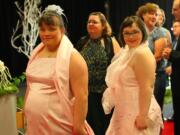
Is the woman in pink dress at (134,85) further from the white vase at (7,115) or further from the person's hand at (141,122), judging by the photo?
the white vase at (7,115)

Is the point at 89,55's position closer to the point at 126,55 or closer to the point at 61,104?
the point at 126,55

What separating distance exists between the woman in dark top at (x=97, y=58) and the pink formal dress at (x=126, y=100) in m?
0.79

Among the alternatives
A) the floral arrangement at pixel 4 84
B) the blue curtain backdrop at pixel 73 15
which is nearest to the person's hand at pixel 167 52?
the floral arrangement at pixel 4 84

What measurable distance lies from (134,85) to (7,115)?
1193 millimetres

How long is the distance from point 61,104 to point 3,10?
5.72 meters

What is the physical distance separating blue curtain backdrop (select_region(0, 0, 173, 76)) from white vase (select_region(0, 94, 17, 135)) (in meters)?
4.42

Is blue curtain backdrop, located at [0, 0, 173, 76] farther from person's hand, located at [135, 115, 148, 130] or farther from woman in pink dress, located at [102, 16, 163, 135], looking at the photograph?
Result: person's hand, located at [135, 115, 148, 130]

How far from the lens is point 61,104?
210 centimetres

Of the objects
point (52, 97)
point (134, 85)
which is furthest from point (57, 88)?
point (134, 85)

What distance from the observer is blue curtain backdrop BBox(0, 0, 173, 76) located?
7.53 m

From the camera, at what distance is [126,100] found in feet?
8.71

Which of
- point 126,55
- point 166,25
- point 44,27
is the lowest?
point 166,25

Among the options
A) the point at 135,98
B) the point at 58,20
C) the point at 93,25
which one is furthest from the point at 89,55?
the point at 58,20

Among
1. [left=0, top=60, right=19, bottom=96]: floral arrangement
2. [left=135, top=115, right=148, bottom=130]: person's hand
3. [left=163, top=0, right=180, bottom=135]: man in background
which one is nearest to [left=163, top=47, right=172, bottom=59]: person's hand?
[left=163, top=0, right=180, bottom=135]: man in background
